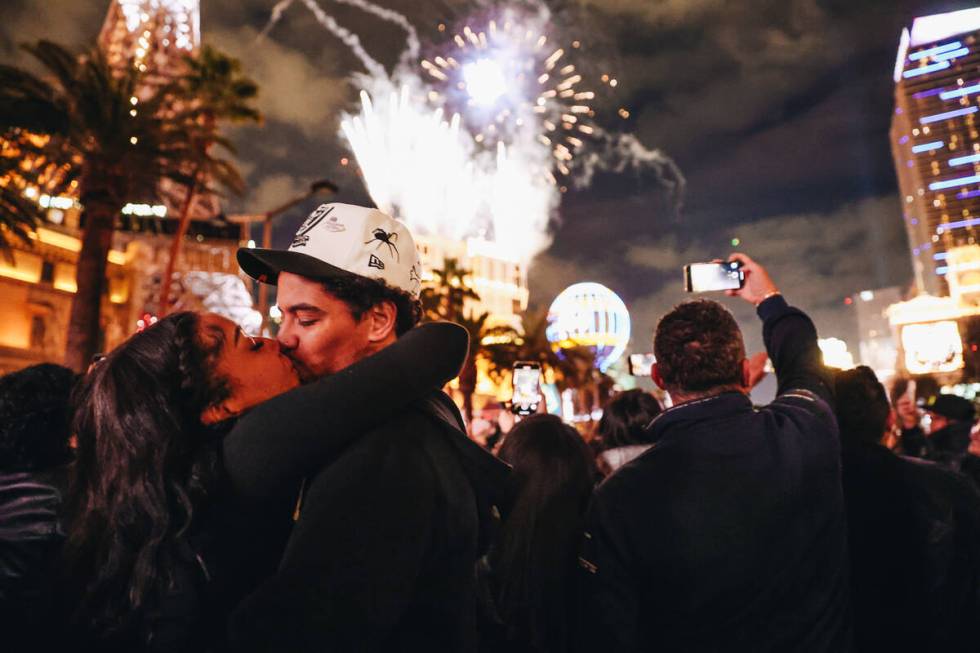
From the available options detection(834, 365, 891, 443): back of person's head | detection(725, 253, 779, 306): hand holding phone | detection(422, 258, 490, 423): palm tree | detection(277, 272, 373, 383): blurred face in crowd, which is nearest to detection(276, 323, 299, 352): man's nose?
detection(277, 272, 373, 383): blurred face in crowd

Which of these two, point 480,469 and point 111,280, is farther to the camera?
point 111,280

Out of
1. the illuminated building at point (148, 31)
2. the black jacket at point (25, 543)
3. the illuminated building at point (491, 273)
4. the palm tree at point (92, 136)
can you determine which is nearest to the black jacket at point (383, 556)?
the black jacket at point (25, 543)

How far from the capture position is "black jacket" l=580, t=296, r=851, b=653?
7.66 ft

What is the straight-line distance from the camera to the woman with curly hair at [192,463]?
1433 millimetres

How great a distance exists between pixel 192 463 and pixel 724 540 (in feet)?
6.15

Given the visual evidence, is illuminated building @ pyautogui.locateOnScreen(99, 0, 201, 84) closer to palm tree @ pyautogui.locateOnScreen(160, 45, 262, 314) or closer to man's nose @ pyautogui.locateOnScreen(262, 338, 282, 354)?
palm tree @ pyautogui.locateOnScreen(160, 45, 262, 314)

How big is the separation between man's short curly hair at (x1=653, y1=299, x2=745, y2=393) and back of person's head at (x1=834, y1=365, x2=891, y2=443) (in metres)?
1.15

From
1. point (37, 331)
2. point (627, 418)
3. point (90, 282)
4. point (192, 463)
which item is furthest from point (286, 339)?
point (37, 331)

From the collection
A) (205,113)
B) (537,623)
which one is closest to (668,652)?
(537,623)

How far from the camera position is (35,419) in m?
2.97

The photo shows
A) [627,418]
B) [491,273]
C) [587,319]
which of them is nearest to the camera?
[627,418]

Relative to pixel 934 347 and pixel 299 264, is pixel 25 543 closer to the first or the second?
pixel 299 264

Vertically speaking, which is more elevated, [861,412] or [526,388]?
[526,388]

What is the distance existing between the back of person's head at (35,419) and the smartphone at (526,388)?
5638 millimetres
